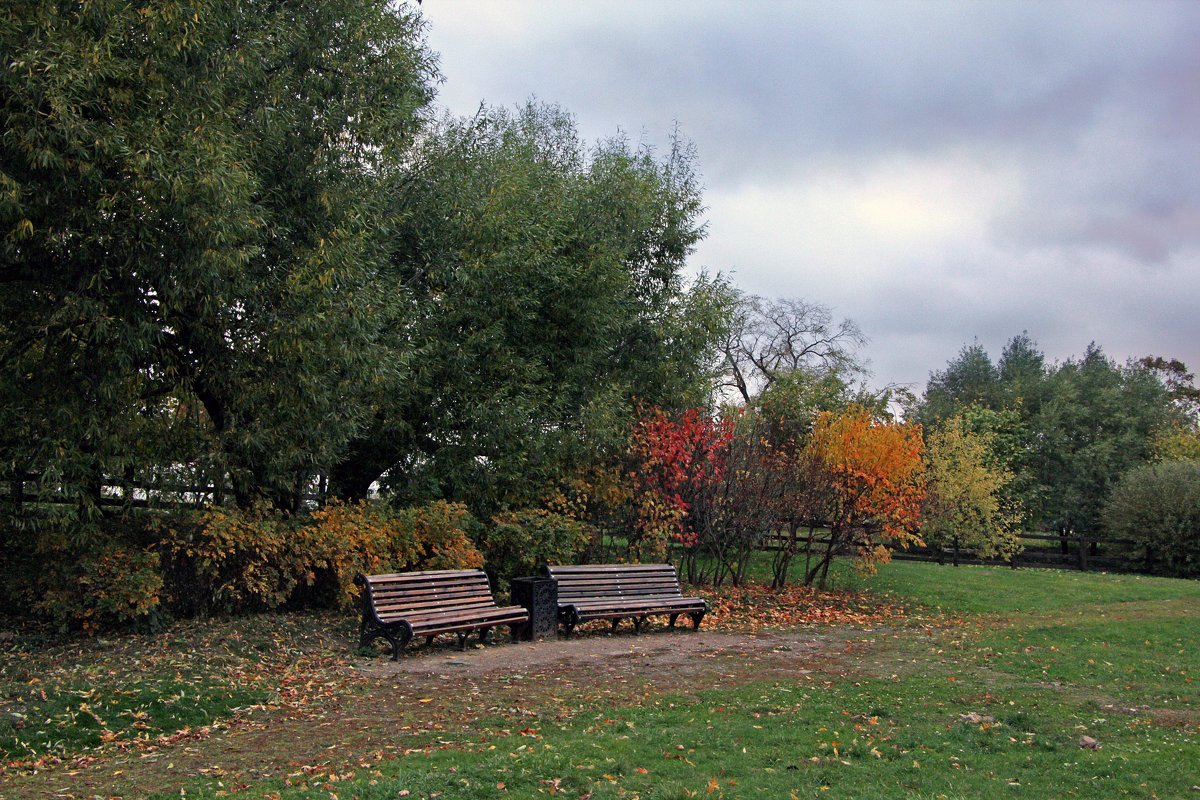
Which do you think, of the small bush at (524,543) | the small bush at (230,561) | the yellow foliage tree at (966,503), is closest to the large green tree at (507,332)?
the small bush at (524,543)

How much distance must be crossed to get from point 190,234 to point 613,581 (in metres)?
6.77

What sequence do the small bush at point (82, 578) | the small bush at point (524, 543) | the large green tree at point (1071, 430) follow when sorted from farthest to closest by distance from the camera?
the large green tree at point (1071, 430)
the small bush at point (524, 543)
the small bush at point (82, 578)

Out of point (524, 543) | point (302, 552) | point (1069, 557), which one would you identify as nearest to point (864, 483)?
point (524, 543)

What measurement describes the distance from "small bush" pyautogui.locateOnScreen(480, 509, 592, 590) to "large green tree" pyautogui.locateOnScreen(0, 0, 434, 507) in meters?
2.83

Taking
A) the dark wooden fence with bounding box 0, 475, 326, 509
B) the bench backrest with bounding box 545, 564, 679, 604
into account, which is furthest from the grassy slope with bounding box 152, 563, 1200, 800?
the dark wooden fence with bounding box 0, 475, 326, 509

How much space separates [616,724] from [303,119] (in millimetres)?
8542

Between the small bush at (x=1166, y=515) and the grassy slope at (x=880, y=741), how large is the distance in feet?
62.5

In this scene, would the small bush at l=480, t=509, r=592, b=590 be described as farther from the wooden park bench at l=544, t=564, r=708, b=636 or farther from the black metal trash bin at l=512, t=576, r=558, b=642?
the black metal trash bin at l=512, t=576, r=558, b=642

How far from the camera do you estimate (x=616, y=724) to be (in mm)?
6934

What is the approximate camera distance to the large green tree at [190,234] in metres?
7.98

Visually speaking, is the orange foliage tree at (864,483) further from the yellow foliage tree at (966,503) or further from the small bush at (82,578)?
the small bush at (82,578)

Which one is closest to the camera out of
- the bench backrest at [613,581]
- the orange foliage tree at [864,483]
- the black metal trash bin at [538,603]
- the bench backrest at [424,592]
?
the bench backrest at [424,592]

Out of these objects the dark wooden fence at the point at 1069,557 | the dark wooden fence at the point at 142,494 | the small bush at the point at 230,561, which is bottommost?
the dark wooden fence at the point at 1069,557

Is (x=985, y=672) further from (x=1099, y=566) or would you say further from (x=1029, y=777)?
(x=1099, y=566)
